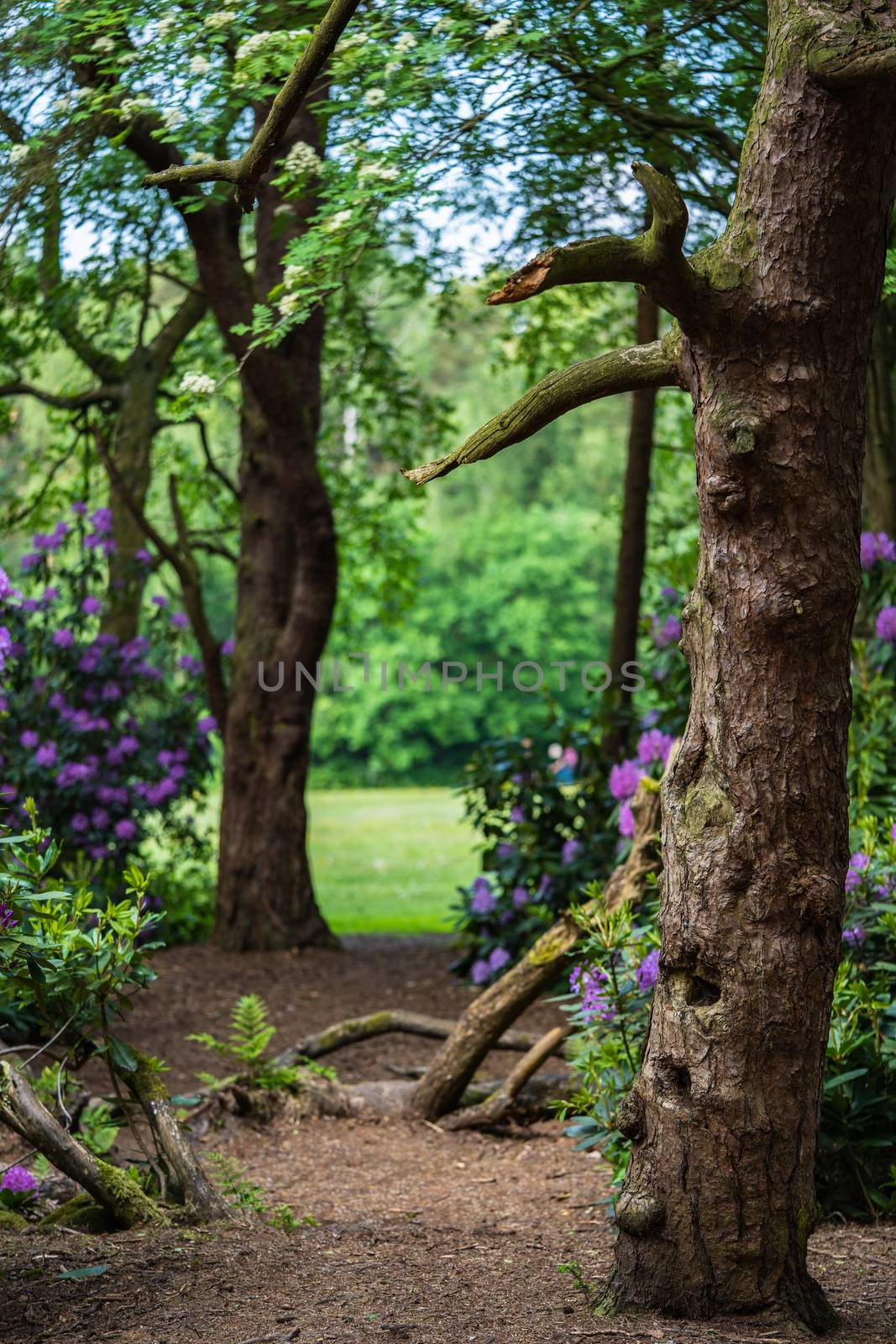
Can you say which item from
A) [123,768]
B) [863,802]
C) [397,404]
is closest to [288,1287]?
[863,802]

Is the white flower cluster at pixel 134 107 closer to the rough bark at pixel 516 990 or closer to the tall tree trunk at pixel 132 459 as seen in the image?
the rough bark at pixel 516 990

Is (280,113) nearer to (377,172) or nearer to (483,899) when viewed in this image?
(377,172)

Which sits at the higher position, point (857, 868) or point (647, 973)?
point (857, 868)

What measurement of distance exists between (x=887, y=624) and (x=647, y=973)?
2477mm

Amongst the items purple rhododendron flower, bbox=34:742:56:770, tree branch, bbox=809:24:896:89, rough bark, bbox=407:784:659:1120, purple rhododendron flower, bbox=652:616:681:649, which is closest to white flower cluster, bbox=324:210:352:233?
tree branch, bbox=809:24:896:89

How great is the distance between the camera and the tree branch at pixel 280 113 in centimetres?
258

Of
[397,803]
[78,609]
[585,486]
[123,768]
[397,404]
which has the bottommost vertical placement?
[397,803]

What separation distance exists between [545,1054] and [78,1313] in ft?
7.78

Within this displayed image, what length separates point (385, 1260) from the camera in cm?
316

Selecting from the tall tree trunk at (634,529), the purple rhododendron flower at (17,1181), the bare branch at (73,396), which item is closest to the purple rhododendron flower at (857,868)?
the purple rhododendron flower at (17,1181)

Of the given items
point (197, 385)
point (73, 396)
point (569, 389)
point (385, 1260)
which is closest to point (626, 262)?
point (569, 389)

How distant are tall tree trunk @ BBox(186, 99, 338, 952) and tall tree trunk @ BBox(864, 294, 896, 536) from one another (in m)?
3.16

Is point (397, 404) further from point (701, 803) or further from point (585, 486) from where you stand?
point (585, 486)

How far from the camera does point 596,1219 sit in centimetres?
361
